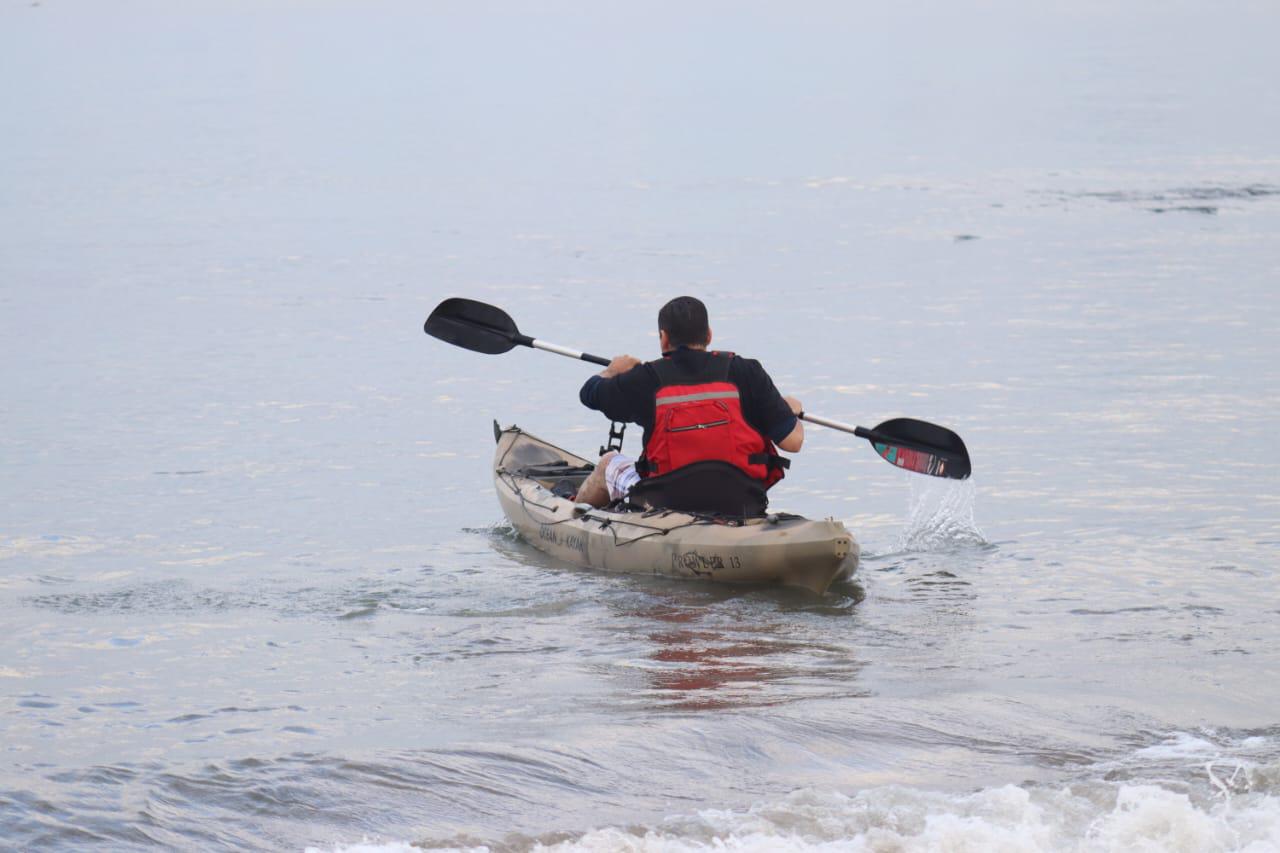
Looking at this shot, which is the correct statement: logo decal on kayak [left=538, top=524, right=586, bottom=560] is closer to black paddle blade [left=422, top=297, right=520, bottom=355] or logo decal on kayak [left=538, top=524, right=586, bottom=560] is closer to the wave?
black paddle blade [left=422, top=297, right=520, bottom=355]

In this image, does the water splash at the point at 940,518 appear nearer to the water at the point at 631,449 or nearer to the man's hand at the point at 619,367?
the water at the point at 631,449

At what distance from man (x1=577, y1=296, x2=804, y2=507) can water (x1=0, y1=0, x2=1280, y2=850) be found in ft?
2.24

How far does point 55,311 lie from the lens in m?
17.8

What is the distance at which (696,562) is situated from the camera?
8.02 metres

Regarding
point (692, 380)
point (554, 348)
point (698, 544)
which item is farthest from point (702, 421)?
point (554, 348)

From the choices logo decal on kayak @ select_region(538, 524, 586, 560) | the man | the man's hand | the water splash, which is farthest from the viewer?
the water splash

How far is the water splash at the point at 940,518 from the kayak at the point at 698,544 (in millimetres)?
1581

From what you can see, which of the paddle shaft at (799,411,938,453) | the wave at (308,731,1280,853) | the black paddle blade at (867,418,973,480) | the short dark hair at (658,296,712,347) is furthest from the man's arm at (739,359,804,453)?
the wave at (308,731,1280,853)

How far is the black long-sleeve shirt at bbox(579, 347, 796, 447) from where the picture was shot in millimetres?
7918

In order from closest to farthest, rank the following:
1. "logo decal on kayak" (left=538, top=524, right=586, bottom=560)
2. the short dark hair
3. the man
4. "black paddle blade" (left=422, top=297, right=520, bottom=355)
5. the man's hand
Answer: the short dark hair
the man
the man's hand
"logo decal on kayak" (left=538, top=524, right=586, bottom=560)
"black paddle blade" (left=422, top=297, right=520, bottom=355)

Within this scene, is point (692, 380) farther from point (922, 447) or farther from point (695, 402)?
point (922, 447)

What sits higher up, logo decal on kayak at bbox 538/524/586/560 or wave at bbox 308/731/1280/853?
logo decal on kayak at bbox 538/524/586/560

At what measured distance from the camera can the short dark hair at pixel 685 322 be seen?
25.4ft

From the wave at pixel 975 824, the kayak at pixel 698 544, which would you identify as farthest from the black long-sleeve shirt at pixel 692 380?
the wave at pixel 975 824
